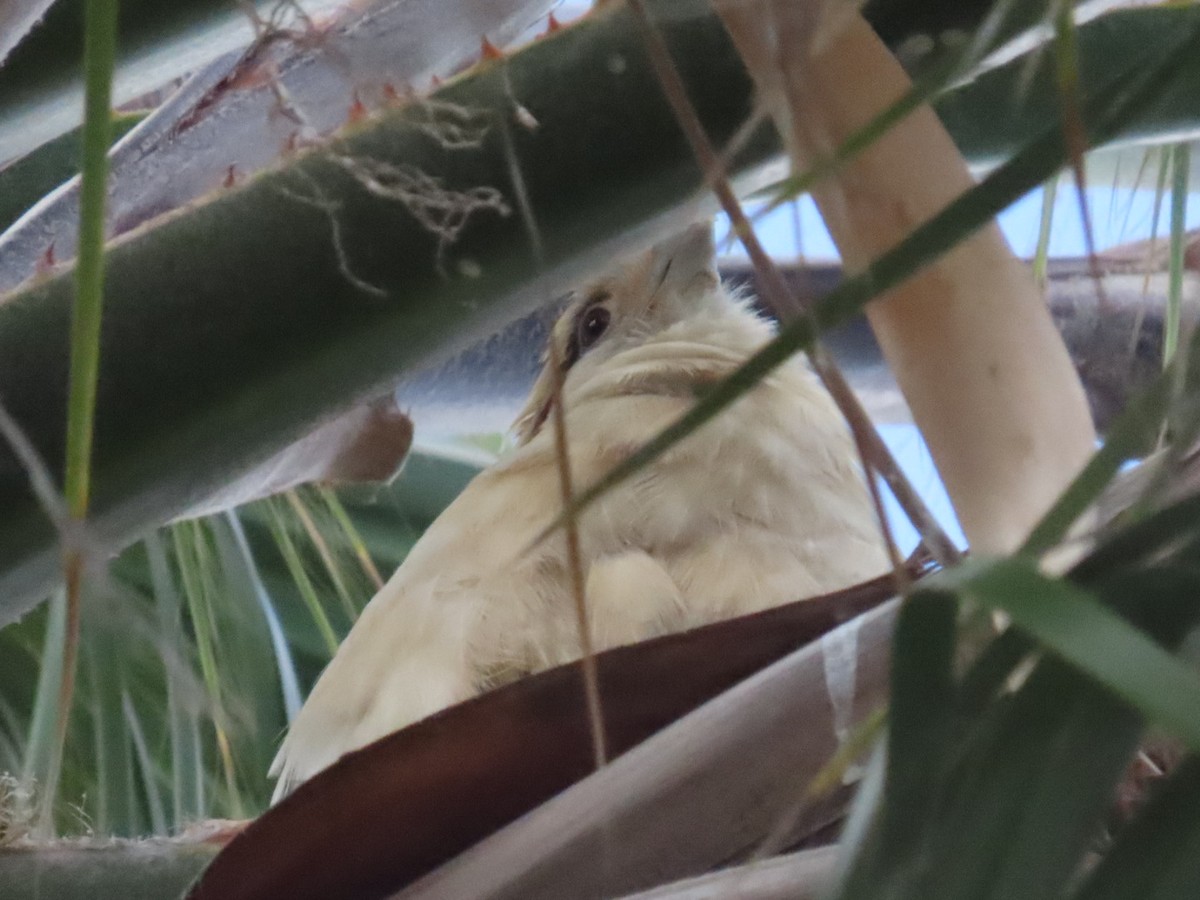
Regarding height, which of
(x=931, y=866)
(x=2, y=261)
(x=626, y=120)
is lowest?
(x=931, y=866)

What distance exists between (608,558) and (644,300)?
0.51 meters

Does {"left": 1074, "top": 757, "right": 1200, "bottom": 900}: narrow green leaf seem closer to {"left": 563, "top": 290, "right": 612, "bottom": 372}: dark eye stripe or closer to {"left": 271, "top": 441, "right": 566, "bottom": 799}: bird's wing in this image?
{"left": 271, "top": 441, "right": 566, "bottom": 799}: bird's wing

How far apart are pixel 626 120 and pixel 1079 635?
37cm

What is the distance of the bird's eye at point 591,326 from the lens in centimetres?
137

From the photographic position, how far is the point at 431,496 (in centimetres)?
157

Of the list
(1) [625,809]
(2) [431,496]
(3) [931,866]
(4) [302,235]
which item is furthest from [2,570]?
(2) [431,496]

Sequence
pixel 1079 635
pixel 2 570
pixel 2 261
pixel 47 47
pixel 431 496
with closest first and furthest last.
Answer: pixel 1079 635 < pixel 2 570 < pixel 47 47 < pixel 2 261 < pixel 431 496

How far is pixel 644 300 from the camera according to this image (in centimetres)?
133

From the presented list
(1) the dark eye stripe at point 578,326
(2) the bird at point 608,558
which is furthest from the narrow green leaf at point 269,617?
(1) the dark eye stripe at point 578,326

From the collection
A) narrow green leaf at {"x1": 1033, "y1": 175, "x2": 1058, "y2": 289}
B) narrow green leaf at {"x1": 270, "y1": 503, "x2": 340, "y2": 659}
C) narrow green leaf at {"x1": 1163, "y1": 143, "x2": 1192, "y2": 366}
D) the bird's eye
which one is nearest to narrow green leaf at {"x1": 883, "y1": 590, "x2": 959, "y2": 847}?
narrow green leaf at {"x1": 1163, "y1": 143, "x2": 1192, "y2": 366}

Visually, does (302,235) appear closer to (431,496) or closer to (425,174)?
(425,174)

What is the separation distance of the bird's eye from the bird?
11.1 inches

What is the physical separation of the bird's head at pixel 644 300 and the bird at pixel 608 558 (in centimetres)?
22

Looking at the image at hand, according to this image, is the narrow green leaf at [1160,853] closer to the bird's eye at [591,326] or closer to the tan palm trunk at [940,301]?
the tan palm trunk at [940,301]
